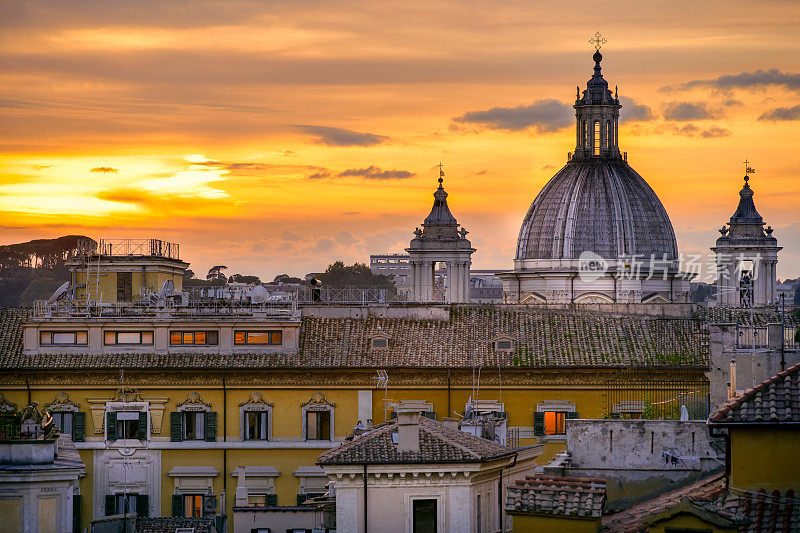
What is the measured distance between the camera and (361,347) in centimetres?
4831

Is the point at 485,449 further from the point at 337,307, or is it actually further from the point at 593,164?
the point at 593,164

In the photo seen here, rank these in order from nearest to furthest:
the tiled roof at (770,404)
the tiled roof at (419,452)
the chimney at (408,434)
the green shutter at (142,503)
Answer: the tiled roof at (770,404)
the tiled roof at (419,452)
the chimney at (408,434)
the green shutter at (142,503)

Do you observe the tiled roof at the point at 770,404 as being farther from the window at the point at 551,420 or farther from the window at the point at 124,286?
the window at the point at 124,286

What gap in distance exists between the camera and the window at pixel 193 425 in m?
46.8

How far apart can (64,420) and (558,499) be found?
2609 cm

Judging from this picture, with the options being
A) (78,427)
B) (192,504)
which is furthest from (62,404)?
(192,504)

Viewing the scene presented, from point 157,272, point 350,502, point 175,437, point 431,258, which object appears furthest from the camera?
point 431,258

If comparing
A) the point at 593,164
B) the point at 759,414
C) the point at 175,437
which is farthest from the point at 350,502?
the point at 593,164

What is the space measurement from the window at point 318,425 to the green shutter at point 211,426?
242 cm

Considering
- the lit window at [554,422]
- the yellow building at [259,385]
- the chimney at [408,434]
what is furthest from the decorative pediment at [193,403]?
the chimney at [408,434]

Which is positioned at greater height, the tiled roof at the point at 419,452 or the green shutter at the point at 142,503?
the tiled roof at the point at 419,452

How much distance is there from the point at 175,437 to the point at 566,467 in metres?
19.4

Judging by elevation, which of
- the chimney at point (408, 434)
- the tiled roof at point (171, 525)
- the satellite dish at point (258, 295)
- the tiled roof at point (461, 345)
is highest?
the satellite dish at point (258, 295)

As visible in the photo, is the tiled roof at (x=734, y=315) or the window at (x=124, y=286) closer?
the tiled roof at (x=734, y=315)
